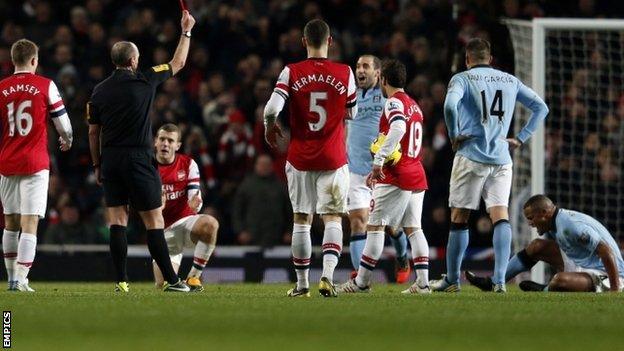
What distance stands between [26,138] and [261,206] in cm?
593

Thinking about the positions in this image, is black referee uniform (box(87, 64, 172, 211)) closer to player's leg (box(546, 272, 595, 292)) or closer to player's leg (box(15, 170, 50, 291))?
player's leg (box(15, 170, 50, 291))

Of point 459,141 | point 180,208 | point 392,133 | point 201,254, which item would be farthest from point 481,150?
point 180,208

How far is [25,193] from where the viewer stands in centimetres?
1109

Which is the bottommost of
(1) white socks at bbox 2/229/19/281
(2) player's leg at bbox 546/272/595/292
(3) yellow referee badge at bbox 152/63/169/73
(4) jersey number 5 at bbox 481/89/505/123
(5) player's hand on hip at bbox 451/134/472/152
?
(2) player's leg at bbox 546/272/595/292

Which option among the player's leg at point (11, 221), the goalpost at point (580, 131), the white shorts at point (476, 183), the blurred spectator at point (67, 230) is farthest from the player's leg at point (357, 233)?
the blurred spectator at point (67, 230)

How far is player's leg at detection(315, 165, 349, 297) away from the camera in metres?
10.1

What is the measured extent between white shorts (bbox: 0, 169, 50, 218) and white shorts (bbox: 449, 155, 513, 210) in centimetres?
349

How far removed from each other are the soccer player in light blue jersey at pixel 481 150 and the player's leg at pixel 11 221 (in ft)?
12.2

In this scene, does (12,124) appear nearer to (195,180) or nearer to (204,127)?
(195,180)

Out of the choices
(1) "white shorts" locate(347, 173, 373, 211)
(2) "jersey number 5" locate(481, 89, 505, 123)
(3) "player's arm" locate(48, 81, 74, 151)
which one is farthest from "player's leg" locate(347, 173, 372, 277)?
(3) "player's arm" locate(48, 81, 74, 151)

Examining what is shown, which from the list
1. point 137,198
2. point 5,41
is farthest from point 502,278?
point 5,41

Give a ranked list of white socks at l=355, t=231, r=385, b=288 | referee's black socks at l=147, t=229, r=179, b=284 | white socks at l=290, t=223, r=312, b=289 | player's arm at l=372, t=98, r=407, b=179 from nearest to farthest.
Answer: white socks at l=290, t=223, r=312, b=289, referee's black socks at l=147, t=229, r=179, b=284, player's arm at l=372, t=98, r=407, b=179, white socks at l=355, t=231, r=385, b=288

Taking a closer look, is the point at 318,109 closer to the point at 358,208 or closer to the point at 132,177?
the point at 132,177

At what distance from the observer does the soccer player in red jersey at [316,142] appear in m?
9.99
